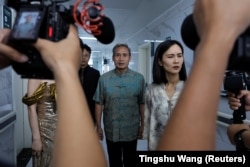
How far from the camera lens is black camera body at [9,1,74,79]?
45 cm

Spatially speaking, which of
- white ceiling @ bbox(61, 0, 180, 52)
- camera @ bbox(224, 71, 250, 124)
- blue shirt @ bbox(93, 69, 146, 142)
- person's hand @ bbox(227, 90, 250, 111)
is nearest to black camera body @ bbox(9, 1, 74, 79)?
camera @ bbox(224, 71, 250, 124)

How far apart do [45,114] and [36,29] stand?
4.54 feet

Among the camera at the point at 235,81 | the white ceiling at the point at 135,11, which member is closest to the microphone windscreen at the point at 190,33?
the camera at the point at 235,81

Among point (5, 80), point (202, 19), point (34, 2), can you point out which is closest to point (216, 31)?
point (202, 19)

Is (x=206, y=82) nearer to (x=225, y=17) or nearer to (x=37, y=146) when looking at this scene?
(x=225, y=17)

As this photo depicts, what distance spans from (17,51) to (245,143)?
924 millimetres

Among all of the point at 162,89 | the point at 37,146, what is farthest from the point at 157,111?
the point at 37,146

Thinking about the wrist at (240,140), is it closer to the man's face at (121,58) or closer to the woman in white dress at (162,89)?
the woman in white dress at (162,89)

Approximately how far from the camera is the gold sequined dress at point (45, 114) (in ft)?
5.60

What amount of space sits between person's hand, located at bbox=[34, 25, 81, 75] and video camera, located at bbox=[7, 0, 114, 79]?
17mm

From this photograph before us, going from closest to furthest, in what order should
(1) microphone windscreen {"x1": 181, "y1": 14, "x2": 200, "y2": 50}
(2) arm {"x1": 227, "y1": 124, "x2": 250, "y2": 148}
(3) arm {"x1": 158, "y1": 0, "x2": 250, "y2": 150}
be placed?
(3) arm {"x1": 158, "y1": 0, "x2": 250, "y2": 150}
(1) microphone windscreen {"x1": 181, "y1": 14, "x2": 200, "y2": 50}
(2) arm {"x1": 227, "y1": 124, "x2": 250, "y2": 148}

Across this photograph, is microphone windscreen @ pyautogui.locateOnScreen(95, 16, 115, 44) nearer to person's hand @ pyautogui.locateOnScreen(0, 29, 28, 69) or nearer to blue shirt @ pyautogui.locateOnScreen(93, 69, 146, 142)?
person's hand @ pyautogui.locateOnScreen(0, 29, 28, 69)

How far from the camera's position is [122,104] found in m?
2.27

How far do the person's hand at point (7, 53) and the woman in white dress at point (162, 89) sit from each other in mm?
1389
